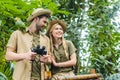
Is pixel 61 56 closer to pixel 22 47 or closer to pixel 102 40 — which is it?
pixel 22 47

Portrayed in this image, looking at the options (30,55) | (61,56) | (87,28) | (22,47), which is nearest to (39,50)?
(30,55)

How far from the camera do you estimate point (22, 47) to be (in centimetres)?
398

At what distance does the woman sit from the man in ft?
0.27

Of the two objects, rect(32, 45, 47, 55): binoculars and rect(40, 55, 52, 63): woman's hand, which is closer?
rect(32, 45, 47, 55): binoculars

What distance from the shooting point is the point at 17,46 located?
3994mm

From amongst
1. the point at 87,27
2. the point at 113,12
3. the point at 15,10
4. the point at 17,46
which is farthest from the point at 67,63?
the point at 113,12

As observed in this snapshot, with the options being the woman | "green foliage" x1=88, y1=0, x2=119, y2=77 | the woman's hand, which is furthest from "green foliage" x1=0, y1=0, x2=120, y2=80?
the woman's hand

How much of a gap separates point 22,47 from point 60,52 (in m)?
0.40

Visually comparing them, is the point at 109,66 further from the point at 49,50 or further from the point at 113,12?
the point at 49,50

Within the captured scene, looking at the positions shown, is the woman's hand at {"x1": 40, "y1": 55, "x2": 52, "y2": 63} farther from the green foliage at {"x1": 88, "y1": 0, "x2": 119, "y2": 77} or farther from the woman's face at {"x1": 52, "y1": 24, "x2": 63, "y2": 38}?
the green foliage at {"x1": 88, "y1": 0, "x2": 119, "y2": 77}

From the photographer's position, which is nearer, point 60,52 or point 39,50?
point 39,50

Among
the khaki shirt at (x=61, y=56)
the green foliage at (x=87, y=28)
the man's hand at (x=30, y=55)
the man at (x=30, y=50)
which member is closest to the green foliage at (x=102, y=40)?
the green foliage at (x=87, y=28)

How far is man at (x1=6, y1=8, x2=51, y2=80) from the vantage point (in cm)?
383

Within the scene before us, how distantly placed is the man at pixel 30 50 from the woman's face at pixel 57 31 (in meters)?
0.09
